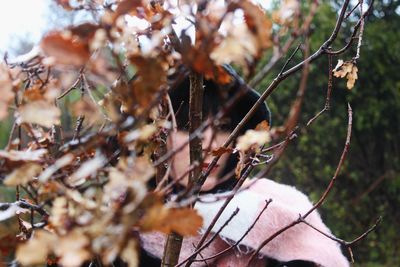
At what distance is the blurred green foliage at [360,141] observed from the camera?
3266 millimetres

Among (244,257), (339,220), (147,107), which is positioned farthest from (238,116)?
(339,220)

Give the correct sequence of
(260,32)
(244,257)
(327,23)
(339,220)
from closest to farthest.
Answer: (260,32), (244,257), (327,23), (339,220)

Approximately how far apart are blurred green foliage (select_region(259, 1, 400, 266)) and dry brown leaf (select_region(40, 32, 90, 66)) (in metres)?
2.87

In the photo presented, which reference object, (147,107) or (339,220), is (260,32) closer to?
(147,107)

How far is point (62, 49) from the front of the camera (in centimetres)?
34

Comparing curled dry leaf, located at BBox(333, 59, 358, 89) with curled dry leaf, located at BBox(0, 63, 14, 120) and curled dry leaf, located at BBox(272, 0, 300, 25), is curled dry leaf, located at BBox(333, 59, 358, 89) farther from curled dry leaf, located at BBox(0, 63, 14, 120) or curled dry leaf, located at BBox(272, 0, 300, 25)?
curled dry leaf, located at BBox(0, 63, 14, 120)

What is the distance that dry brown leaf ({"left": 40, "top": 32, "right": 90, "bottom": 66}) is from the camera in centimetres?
34

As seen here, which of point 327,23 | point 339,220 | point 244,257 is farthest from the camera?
point 339,220

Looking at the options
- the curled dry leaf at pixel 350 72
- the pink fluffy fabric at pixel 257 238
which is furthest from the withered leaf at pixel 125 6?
the pink fluffy fabric at pixel 257 238

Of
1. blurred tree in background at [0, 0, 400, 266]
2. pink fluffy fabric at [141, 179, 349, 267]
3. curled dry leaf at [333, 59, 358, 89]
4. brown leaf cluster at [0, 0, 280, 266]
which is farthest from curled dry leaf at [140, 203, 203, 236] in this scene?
blurred tree in background at [0, 0, 400, 266]

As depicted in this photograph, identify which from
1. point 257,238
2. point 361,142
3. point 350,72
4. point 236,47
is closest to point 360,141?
point 361,142

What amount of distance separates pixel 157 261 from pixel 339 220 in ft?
8.27

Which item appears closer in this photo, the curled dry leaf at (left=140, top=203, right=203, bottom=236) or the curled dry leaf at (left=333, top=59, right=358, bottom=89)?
the curled dry leaf at (left=140, top=203, right=203, bottom=236)

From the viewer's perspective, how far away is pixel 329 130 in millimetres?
3402
